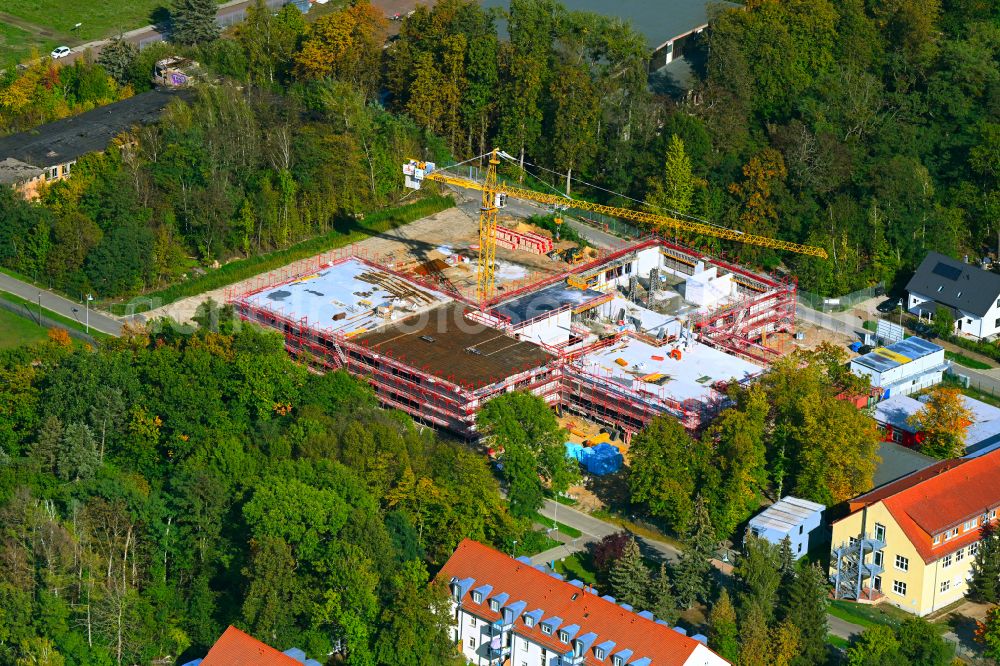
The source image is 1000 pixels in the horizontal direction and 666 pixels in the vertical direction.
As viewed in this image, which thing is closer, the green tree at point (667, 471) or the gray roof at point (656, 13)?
the green tree at point (667, 471)

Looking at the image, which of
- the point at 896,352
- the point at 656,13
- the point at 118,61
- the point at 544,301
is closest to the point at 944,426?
the point at 896,352

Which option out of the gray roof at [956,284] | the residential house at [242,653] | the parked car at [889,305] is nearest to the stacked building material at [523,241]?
the parked car at [889,305]

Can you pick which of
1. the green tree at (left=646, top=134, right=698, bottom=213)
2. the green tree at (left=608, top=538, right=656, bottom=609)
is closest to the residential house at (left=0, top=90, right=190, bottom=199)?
the green tree at (left=646, top=134, right=698, bottom=213)

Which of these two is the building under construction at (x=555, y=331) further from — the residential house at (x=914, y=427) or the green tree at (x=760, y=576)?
the green tree at (x=760, y=576)

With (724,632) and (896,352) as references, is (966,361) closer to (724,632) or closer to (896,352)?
(896,352)

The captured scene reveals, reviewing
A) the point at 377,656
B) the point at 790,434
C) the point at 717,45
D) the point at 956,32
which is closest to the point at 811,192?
the point at 717,45

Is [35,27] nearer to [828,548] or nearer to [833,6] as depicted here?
[833,6]
